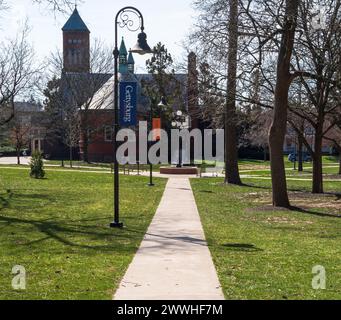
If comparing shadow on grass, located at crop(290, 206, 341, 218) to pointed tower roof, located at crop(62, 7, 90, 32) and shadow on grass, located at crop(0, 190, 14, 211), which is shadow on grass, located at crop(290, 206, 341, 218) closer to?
shadow on grass, located at crop(0, 190, 14, 211)

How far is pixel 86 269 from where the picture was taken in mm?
8328

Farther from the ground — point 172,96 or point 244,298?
point 172,96

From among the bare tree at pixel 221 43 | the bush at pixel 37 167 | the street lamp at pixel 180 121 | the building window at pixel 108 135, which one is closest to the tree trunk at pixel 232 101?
the bare tree at pixel 221 43

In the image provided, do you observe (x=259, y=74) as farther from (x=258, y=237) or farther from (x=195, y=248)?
(x=195, y=248)

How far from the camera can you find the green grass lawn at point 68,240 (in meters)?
7.32

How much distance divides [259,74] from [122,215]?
9.05 meters

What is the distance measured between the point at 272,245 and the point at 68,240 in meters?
3.81

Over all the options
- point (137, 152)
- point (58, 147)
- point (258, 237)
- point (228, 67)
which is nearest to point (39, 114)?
point (58, 147)

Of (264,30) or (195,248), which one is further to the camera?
(264,30)

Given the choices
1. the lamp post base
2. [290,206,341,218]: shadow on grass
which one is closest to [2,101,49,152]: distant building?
[290,206,341,218]: shadow on grass

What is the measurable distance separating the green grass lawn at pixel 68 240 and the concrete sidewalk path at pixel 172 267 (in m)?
0.22

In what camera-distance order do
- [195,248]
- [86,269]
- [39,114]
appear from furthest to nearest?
[39,114]
[195,248]
[86,269]

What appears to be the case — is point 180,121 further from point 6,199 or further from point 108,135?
point 6,199

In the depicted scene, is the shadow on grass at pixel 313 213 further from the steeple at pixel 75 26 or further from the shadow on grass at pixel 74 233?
the steeple at pixel 75 26
